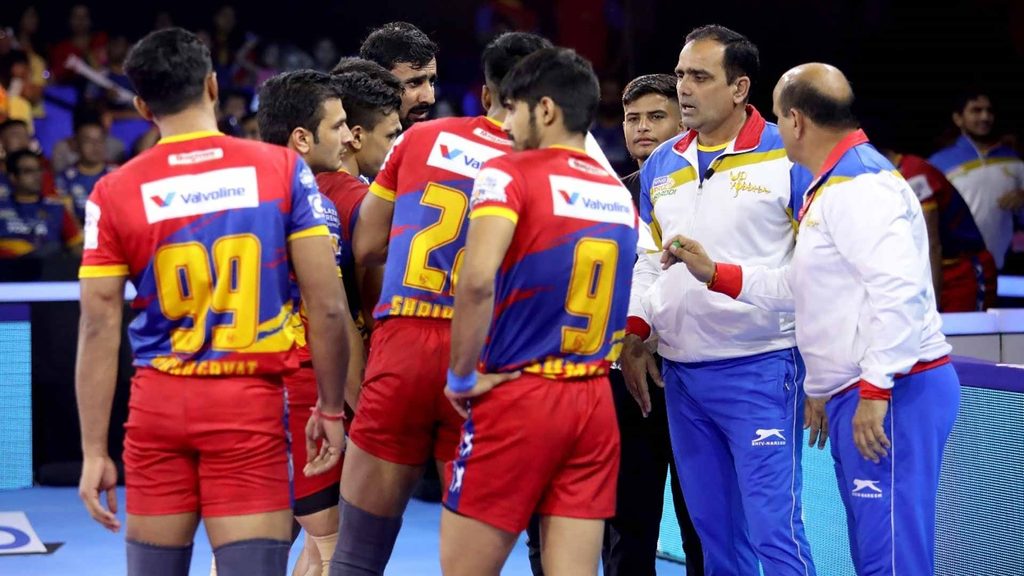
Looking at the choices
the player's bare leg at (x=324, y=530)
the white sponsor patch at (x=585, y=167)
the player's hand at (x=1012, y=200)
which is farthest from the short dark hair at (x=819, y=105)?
the player's hand at (x=1012, y=200)

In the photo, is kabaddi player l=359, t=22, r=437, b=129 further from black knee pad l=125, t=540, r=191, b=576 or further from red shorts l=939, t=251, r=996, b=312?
red shorts l=939, t=251, r=996, b=312

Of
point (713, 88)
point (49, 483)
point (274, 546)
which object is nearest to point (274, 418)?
point (274, 546)

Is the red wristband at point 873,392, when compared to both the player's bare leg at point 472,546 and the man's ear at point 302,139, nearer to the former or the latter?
the player's bare leg at point 472,546

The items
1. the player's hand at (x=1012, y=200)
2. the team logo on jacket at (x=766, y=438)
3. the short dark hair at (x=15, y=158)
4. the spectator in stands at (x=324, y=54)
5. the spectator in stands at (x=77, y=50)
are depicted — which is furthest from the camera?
the spectator in stands at (x=324, y=54)

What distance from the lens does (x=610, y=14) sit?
45.3 ft

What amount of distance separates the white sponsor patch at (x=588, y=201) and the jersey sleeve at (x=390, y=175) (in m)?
0.63

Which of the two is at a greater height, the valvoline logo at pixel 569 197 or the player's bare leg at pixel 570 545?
the valvoline logo at pixel 569 197

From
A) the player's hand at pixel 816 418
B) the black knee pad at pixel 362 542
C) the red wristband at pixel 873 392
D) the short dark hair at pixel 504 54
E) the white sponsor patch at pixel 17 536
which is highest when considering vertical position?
the short dark hair at pixel 504 54

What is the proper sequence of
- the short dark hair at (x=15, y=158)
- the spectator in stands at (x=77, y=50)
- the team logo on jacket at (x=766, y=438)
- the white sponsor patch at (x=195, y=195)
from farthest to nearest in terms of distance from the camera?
the spectator in stands at (x=77, y=50)
the short dark hair at (x=15, y=158)
the team logo on jacket at (x=766, y=438)
the white sponsor patch at (x=195, y=195)

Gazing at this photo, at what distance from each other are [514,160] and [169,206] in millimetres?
821

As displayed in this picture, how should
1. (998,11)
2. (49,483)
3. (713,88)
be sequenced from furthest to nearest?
(998,11)
(49,483)
(713,88)

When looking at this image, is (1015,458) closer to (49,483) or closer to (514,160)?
(514,160)

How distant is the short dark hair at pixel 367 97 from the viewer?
4.24 m

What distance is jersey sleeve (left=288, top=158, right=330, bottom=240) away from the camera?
3.25m
